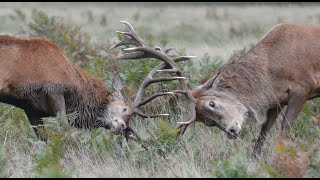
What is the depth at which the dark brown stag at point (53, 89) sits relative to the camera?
9930 millimetres

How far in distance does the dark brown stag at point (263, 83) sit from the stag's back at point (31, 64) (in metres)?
1.04

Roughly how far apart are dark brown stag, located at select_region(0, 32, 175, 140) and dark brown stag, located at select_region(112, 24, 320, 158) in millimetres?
756

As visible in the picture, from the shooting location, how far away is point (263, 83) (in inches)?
407

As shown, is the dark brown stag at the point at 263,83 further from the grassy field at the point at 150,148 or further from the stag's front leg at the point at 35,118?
the stag's front leg at the point at 35,118

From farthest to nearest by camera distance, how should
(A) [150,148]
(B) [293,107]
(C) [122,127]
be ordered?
(C) [122,127] → (B) [293,107] → (A) [150,148]

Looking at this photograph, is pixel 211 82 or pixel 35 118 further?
pixel 35 118

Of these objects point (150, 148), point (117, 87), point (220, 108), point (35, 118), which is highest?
point (117, 87)

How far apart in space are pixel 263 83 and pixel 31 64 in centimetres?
292

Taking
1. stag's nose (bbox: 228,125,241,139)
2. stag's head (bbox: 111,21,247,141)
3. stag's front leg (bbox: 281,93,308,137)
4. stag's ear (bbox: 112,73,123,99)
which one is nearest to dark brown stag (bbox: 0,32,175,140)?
stag's ear (bbox: 112,73,123,99)

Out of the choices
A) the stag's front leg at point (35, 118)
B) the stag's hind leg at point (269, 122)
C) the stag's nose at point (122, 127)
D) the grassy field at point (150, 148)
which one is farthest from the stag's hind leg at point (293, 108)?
the stag's front leg at point (35, 118)

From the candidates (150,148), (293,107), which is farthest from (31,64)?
(293,107)

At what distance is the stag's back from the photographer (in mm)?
9859

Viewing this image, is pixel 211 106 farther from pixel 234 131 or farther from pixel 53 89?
pixel 53 89

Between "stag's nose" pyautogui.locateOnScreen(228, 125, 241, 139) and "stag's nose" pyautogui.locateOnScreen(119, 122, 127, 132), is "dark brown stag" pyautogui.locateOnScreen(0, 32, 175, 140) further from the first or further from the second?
"stag's nose" pyautogui.locateOnScreen(228, 125, 241, 139)
